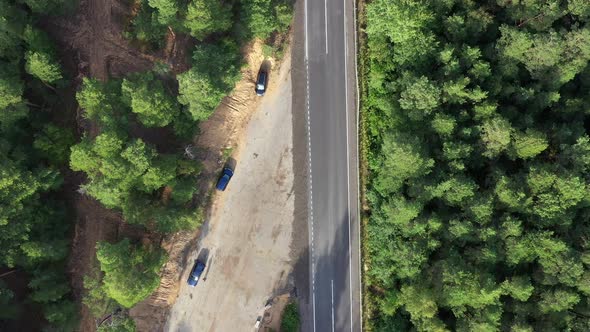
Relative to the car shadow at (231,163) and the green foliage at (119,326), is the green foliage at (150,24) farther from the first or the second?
the green foliage at (119,326)

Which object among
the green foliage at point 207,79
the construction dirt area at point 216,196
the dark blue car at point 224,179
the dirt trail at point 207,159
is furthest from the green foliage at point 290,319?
the green foliage at point 207,79

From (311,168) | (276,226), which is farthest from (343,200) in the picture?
(276,226)

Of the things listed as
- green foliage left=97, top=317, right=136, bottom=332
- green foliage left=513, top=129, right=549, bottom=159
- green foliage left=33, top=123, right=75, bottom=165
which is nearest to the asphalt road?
green foliage left=513, top=129, right=549, bottom=159

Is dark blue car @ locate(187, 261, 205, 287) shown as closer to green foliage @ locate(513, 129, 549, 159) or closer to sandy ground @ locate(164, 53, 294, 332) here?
sandy ground @ locate(164, 53, 294, 332)

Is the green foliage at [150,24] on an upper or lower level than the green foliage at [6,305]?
upper

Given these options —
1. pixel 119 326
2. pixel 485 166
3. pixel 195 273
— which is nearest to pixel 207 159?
pixel 195 273
